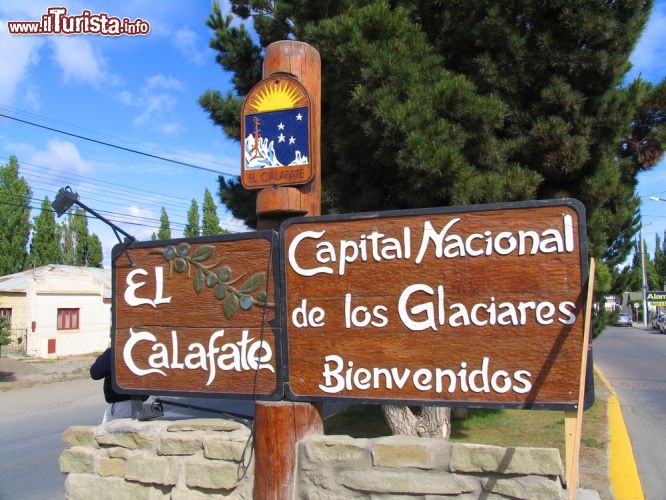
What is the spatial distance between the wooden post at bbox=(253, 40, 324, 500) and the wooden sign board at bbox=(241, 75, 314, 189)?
0.05 meters

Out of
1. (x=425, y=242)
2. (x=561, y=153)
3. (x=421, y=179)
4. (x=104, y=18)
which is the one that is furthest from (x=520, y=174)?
(x=104, y=18)

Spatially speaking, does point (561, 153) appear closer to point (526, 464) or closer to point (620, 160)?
point (620, 160)

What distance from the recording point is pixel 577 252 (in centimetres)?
275

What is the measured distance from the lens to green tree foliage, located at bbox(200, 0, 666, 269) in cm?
496

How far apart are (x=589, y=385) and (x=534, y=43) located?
388 centimetres

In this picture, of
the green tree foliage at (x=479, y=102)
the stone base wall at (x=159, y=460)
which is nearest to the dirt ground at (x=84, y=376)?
the green tree foliage at (x=479, y=102)

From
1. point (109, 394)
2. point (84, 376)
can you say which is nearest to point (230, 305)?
point (109, 394)

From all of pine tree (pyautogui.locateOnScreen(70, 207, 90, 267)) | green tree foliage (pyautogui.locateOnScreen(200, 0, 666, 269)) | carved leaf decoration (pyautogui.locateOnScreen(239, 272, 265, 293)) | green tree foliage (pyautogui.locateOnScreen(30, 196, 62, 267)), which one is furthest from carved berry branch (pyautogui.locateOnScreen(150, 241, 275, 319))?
pine tree (pyautogui.locateOnScreen(70, 207, 90, 267))

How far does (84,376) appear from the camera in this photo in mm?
18906

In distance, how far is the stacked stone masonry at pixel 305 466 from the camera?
282 cm

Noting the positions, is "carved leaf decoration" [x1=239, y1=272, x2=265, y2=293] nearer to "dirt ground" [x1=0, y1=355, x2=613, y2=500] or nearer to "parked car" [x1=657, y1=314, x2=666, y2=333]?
"dirt ground" [x1=0, y1=355, x2=613, y2=500]

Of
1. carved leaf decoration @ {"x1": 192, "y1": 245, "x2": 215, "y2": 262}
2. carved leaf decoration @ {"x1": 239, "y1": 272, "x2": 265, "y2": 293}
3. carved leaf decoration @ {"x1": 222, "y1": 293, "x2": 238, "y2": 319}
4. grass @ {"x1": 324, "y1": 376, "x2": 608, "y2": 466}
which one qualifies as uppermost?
carved leaf decoration @ {"x1": 192, "y1": 245, "x2": 215, "y2": 262}

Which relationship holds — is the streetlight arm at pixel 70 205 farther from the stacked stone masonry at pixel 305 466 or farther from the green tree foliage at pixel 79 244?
the green tree foliage at pixel 79 244

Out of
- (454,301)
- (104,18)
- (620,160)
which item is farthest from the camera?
(104,18)
